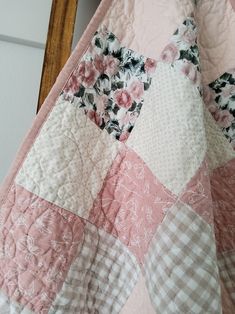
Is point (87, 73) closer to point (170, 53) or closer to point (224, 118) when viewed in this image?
point (170, 53)

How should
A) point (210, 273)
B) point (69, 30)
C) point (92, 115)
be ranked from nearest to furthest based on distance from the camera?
point (210, 273), point (92, 115), point (69, 30)

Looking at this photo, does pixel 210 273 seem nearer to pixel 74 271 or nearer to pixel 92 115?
pixel 74 271

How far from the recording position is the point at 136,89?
62cm

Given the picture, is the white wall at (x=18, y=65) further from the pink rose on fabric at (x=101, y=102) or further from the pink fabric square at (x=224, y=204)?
the pink fabric square at (x=224, y=204)

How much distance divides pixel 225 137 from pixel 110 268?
0.35m

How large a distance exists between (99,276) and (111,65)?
0.43 m

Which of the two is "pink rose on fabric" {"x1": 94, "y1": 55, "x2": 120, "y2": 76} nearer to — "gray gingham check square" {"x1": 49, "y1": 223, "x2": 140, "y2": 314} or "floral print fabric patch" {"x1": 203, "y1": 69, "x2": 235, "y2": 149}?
"floral print fabric patch" {"x1": 203, "y1": 69, "x2": 235, "y2": 149}

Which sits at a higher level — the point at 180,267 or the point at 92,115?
the point at 92,115

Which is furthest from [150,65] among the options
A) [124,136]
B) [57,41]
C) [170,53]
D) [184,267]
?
[184,267]

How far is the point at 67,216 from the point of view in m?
0.53

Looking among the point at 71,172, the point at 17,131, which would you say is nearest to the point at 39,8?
the point at 17,131

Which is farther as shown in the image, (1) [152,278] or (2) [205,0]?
(2) [205,0]

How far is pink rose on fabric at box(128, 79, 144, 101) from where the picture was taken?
2.01 feet

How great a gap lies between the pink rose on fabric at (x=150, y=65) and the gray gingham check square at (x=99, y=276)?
33cm
